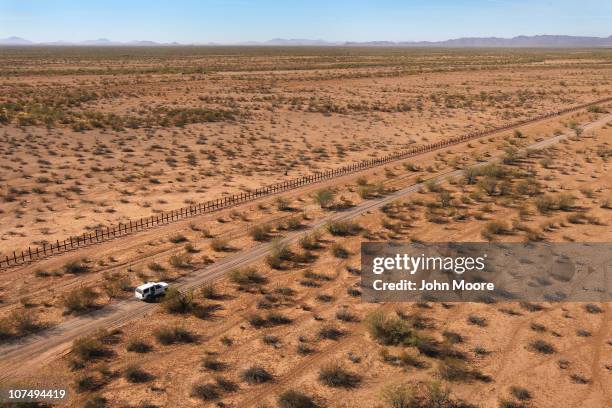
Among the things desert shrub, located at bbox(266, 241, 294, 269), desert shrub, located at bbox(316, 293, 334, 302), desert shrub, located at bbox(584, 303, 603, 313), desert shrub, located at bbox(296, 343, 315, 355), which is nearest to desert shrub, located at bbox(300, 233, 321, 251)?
desert shrub, located at bbox(266, 241, 294, 269)

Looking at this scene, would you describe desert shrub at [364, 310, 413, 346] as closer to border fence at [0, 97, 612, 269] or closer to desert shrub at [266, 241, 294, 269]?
desert shrub at [266, 241, 294, 269]

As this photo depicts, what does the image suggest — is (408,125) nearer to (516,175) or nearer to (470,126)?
(470,126)

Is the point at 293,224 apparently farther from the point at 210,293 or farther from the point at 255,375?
the point at 255,375

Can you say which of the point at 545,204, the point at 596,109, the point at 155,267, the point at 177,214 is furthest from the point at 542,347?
the point at 596,109

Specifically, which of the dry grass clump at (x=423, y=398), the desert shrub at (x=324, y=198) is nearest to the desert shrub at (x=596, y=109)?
the desert shrub at (x=324, y=198)

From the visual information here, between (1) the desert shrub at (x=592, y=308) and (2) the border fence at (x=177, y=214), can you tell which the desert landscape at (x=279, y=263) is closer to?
(1) the desert shrub at (x=592, y=308)
